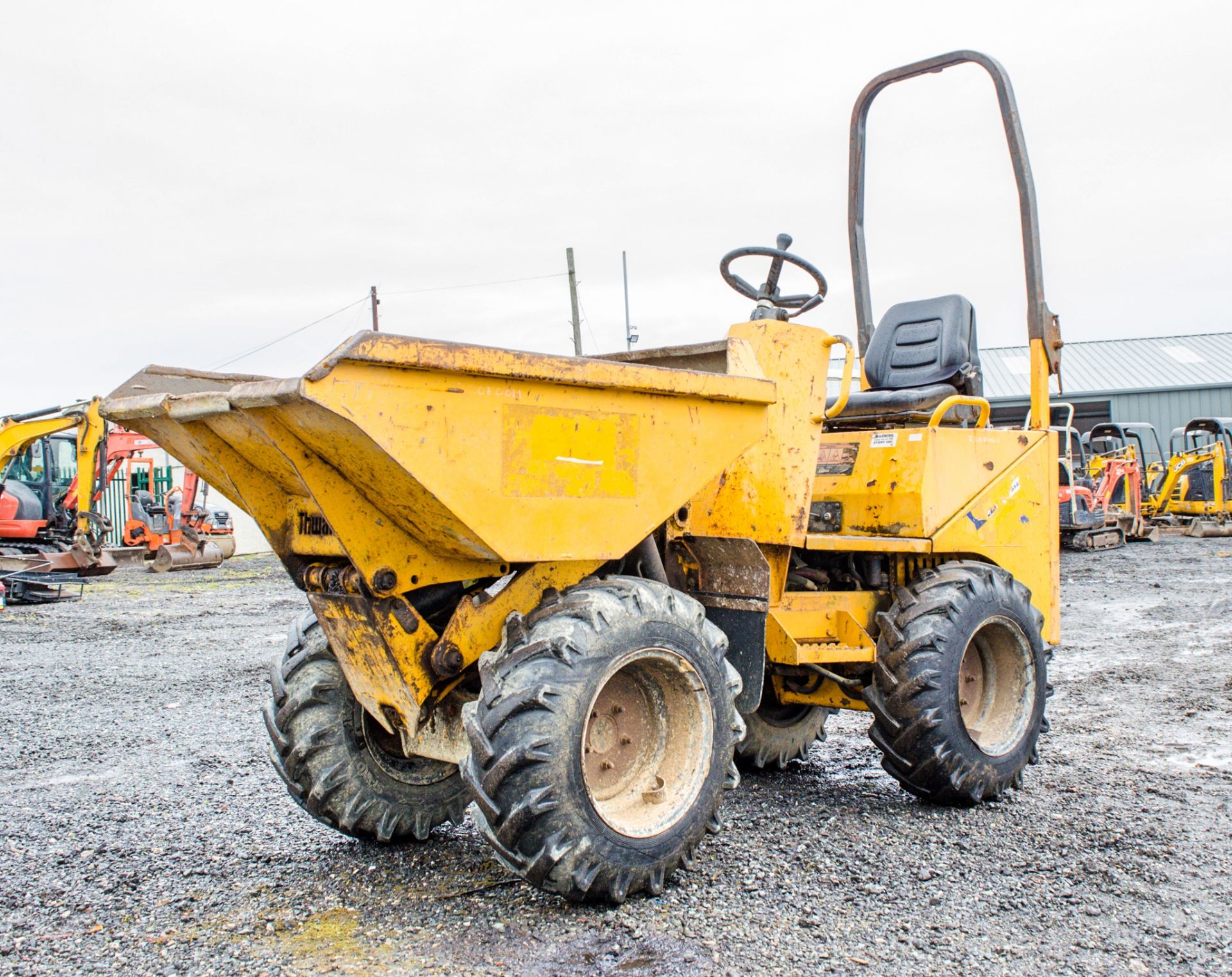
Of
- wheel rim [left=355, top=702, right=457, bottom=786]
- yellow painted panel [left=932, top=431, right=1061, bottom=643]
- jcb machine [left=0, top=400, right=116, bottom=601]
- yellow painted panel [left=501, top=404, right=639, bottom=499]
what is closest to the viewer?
yellow painted panel [left=501, top=404, right=639, bottom=499]

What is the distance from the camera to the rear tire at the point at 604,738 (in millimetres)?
2852

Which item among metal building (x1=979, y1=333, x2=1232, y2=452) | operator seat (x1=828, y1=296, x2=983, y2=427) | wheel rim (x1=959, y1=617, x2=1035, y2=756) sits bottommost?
wheel rim (x1=959, y1=617, x2=1035, y2=756)

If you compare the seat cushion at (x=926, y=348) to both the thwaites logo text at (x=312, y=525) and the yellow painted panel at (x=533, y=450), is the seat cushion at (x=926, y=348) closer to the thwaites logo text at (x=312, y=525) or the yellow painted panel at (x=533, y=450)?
the yellow painted panel at (x=533, y=450)

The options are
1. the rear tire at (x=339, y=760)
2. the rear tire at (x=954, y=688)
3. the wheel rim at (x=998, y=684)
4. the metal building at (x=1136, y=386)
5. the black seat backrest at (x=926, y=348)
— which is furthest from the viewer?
the metal building at (x=1136, y=386)

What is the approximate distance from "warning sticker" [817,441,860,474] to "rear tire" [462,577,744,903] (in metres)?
1.62

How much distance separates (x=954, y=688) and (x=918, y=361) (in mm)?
1802

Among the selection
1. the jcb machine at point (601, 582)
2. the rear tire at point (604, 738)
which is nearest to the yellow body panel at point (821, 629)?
the jcb machine at point (601, 582)

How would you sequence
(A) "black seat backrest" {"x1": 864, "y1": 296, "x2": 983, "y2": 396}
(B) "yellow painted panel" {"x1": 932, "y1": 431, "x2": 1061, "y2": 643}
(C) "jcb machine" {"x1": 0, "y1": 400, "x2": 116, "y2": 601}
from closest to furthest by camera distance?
(B) "yellow painted panel" {"x1": 932, "y1": 431, "x2": 1061, "y2": 643} → (A) "black seat backrest" {"x1": 864, "y1": 296, "x2": 983, "y2": 396} → (C) "jcb machine" {"x1": 0, "y1": 400, "x2": 116, "y2": 601}

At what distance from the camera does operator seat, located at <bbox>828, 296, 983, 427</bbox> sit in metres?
4.91

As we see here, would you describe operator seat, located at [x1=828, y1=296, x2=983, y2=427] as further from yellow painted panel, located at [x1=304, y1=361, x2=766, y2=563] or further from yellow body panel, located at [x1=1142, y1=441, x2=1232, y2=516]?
yellow body panel, located at [x1=1142, y1=441, x2=1232, y2=516]

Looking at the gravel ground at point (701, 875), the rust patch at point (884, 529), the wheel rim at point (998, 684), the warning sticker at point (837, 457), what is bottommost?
the gravel ground at point (701, 875)

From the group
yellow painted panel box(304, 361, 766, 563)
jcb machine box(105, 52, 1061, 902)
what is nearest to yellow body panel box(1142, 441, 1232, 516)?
jcb machine box(105, 52, 1061, 902)

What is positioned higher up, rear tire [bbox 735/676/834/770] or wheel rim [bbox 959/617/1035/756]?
wheel rim [bbox 959/617/1035/756]

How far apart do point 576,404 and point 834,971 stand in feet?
5.22
